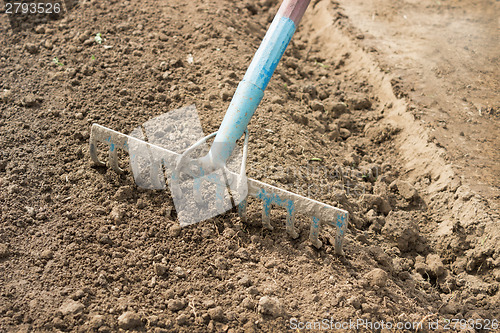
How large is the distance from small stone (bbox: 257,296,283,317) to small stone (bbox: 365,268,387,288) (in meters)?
0.62

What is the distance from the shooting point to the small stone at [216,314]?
97.3 inches

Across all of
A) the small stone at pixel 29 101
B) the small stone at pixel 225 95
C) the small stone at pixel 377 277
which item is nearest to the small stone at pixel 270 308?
the small stone at pixel 377 277

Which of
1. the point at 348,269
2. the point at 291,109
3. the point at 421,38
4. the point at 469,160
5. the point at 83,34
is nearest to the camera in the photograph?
the point at 348,269

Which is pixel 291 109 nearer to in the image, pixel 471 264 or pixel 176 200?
pixel 176 200

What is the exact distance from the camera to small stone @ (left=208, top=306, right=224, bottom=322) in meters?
2.47

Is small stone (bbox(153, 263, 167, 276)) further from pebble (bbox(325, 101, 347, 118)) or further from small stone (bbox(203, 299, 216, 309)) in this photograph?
pebble (bbox(325, 101, 347, 118))

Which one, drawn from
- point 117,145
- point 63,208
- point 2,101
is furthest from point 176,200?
point 2,101

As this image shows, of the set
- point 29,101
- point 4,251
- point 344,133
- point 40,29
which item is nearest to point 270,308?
point 4,251

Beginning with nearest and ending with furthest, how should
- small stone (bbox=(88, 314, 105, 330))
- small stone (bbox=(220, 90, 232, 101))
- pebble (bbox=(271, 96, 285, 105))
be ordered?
small stone (bbox=(88, 314, 105, 330)) → small stone (bbox=(220, 90, 232, 101)) → pebble (bbox=(271, 96, 285, 105))

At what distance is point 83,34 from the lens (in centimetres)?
436

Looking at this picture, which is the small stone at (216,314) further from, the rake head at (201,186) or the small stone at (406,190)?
the small stone at (406,190)

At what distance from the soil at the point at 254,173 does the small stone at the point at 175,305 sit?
1 centimetres

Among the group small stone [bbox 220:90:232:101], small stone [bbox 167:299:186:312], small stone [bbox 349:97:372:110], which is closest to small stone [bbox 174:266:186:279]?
small stone [bbox 167:299:186:312]

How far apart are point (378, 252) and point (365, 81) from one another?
2302mm
